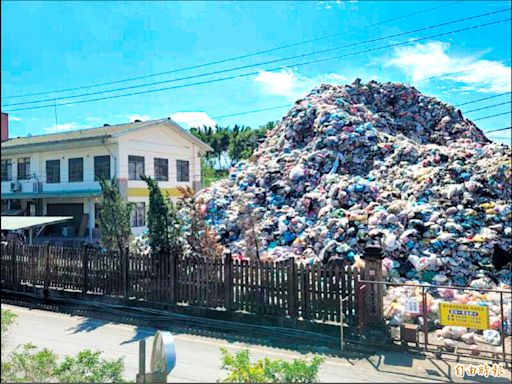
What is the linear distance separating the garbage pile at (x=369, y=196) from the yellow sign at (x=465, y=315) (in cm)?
357

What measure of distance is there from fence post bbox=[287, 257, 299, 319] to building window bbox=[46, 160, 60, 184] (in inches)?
833

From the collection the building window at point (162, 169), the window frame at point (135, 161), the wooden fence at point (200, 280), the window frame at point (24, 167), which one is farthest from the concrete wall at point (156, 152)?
the wooden fence at point (200, 280)

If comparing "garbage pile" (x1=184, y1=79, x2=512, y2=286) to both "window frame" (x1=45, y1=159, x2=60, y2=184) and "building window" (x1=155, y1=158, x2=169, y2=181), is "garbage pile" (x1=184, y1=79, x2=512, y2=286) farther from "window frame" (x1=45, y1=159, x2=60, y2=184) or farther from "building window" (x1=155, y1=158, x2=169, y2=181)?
"window frame" (x1=45, y1=159, x2=60, y2=184)

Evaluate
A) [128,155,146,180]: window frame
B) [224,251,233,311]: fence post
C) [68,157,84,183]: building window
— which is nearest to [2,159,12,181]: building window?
[68,157,84,183]: building window

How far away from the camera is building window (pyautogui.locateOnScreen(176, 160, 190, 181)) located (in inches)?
1067

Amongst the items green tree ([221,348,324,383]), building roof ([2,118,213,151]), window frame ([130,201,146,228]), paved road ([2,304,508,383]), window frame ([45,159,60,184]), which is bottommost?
paved road ([2,304,508,383])

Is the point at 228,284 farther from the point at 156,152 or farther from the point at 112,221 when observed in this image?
the point at 156,152

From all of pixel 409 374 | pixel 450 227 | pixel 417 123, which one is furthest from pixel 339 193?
pixel 417 123

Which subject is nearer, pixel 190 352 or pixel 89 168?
pixel 190 352

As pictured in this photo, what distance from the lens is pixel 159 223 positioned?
33.3ft

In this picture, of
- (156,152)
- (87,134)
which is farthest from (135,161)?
(87,134)

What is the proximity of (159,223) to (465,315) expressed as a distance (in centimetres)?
693

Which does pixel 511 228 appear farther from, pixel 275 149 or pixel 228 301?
pixel 275 149

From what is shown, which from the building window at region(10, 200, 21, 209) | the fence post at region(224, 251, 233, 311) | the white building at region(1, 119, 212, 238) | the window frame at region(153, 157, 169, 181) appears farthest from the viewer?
the building window at region(10, 200, 21, 209)
